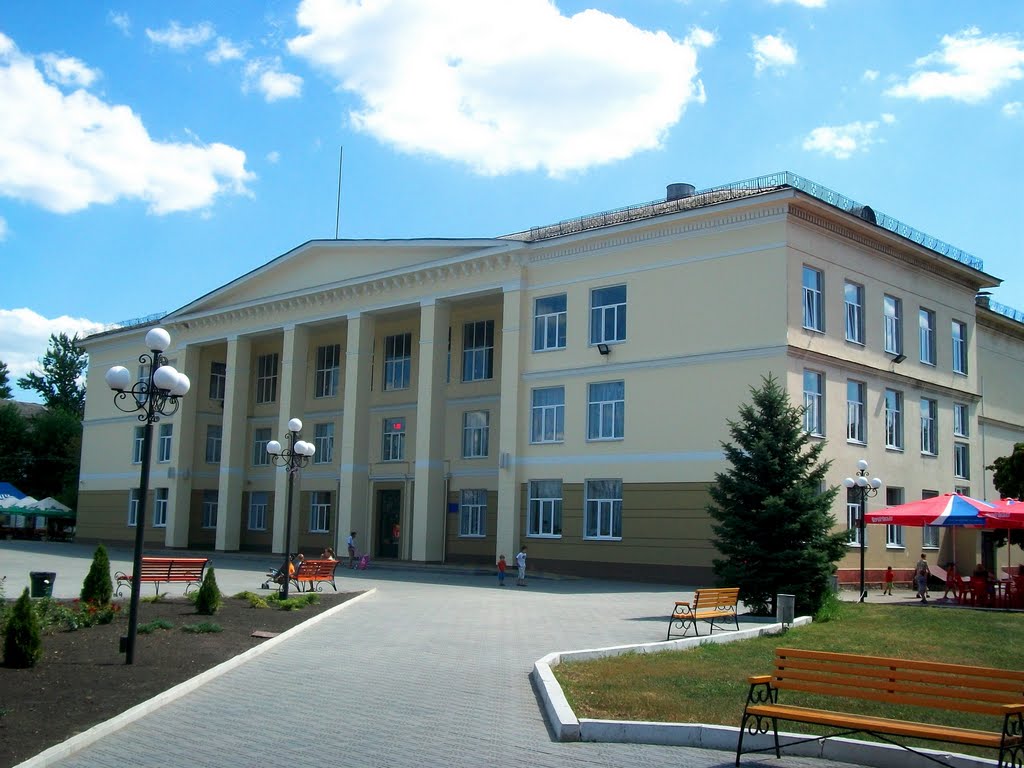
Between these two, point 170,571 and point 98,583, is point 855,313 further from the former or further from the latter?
point 98,583

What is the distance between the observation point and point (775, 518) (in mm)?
20953

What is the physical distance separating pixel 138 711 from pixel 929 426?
31.9 meters

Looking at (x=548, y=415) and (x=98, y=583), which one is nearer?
(x=98, y=583)

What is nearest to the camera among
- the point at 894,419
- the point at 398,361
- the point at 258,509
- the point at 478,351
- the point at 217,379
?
the point at 894,419

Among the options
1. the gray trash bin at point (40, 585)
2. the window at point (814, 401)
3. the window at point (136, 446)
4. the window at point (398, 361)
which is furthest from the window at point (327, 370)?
the gray trash bin at point (40, 585)

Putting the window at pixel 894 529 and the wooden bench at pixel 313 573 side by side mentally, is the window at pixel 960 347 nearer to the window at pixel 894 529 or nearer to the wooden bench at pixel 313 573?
the window at pixel 894 529

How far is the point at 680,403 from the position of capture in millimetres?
31328

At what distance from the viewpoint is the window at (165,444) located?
50750 millimetres

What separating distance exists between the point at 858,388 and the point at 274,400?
2838 cm

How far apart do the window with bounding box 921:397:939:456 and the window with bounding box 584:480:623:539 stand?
37.6 feet

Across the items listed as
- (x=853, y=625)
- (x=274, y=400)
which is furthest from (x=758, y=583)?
(x=274, y=400)

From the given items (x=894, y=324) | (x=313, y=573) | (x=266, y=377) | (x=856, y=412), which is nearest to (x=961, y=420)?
(x=894, y=324)

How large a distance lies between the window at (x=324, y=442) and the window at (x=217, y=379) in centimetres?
853

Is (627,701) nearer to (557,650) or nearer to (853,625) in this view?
(557,650)
